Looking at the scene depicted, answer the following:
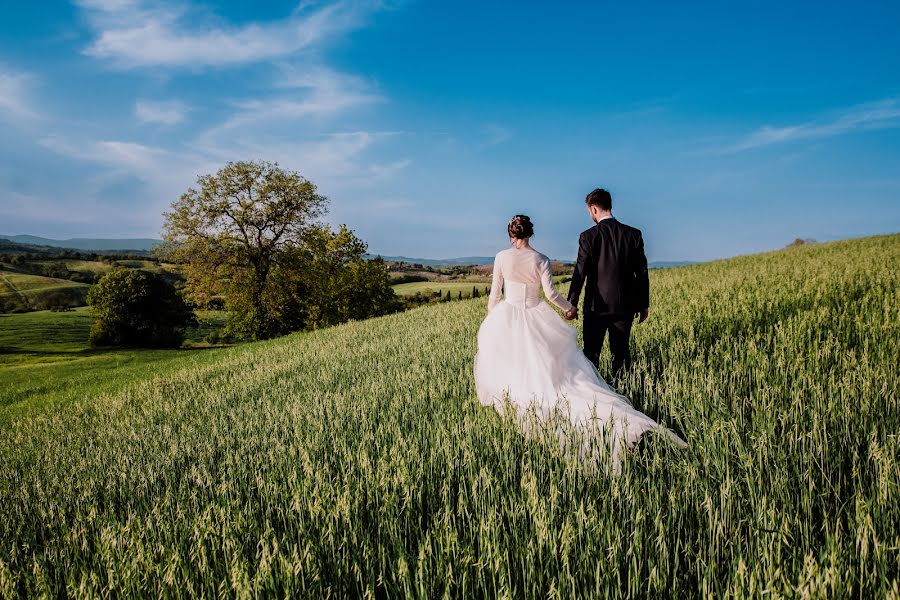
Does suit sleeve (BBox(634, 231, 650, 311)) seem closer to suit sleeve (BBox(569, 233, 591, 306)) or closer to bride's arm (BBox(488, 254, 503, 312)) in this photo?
suit sleeve (BBox(569, 233, 591, 306))

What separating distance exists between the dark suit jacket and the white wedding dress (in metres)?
0.54

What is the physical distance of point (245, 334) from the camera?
40.8 meters

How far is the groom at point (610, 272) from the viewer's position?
5.94 metres

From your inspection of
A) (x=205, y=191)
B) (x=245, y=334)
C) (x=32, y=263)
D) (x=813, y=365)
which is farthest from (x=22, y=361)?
(x=32, y=263)

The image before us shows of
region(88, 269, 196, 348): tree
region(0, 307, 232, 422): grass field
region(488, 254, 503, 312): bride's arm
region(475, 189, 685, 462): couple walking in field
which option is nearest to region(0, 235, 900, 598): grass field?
region(475, 189, 685, 462): couple walking in field

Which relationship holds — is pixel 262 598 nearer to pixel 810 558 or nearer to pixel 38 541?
pixel 810 558

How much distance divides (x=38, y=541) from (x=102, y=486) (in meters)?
0.80

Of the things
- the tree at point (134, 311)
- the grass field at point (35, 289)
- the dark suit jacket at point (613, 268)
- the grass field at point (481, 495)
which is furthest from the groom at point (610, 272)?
the grass field at point (35, 289)

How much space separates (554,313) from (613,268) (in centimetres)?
98

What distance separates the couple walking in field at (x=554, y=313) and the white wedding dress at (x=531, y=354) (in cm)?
1

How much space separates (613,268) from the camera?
19.5ft

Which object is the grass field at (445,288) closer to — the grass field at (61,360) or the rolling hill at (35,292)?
the grass field at (61,360)

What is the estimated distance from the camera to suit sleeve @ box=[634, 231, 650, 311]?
596 cm

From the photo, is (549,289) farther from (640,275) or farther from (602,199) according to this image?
(602,199)
